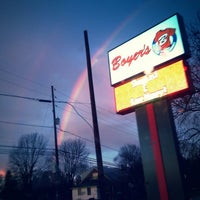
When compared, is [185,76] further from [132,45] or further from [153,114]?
[132,45]

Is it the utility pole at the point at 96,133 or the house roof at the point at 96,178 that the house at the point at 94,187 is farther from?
the utility pole at the point at 96,133

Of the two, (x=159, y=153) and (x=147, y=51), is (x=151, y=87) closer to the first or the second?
(x=147, y=51)

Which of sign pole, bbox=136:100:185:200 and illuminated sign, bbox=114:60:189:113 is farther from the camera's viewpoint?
illuminated sign, bbox=114:60:189:113

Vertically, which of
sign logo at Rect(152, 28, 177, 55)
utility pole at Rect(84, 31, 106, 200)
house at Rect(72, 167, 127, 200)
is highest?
sign logo at Rect(152, 28, 177, 55)

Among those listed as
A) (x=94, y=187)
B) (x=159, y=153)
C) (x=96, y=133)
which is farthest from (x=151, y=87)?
(x=94, y=187)

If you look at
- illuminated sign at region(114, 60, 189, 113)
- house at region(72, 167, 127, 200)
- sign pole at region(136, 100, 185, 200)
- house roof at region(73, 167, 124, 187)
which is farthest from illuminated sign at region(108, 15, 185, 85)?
house roof at region(73, 167, 124, 187)

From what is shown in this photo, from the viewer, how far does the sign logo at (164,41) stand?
32.6ft

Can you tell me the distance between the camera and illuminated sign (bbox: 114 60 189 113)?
30.5 ft

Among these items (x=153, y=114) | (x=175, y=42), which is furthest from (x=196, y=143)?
(x=175, y=42)

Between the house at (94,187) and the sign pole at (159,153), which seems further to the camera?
the house at (94,187)

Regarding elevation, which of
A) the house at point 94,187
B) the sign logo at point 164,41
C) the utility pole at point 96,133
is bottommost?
the house at point 94,187

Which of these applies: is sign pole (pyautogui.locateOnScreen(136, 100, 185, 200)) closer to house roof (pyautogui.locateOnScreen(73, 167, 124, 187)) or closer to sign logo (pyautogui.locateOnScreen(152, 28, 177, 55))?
sign logo (pyautogui.locateOnScreen(152, 28, 177, 55))

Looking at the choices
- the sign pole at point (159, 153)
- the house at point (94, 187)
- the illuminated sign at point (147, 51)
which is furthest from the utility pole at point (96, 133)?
the house at point (94, 187)

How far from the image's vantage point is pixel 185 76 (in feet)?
29.8
